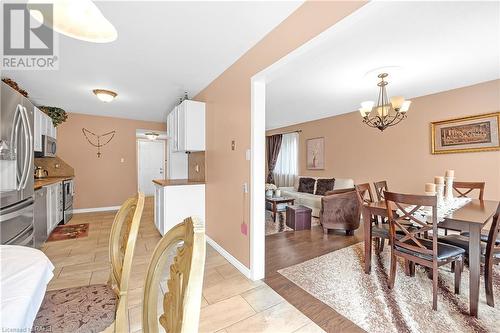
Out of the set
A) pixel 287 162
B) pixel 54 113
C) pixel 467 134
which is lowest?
pixel 287 162

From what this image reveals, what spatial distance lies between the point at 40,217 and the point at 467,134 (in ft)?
20.4

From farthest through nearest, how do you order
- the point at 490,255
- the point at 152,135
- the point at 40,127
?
the point at 152,135
the point at 40,127
the point at 490,255

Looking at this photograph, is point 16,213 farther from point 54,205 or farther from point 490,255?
point 490,255

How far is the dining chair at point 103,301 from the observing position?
916 millimetres

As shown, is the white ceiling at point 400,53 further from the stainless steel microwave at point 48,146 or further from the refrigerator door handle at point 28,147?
the stainless steel microwave at point 48,146

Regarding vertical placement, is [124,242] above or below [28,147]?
below

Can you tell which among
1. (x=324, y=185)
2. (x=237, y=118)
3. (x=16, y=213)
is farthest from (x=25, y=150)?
(x=324, y=185)

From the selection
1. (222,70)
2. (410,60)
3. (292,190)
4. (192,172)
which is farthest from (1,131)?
(292,190)

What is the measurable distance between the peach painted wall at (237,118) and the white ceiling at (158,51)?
0.37ft

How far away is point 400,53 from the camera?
2303mm

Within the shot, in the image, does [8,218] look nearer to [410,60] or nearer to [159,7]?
[159,7]

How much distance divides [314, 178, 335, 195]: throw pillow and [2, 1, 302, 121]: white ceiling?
3422 mm

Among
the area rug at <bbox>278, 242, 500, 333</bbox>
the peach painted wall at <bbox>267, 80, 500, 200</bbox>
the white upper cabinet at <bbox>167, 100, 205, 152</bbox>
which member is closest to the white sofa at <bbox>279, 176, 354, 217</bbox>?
the peach painted wall at <bbox>267, 80, 500, 200</bbox>

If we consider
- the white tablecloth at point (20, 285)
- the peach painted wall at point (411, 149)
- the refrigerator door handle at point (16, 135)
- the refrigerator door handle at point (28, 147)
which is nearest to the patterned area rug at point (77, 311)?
the white tablecloth at point (20, 285)
